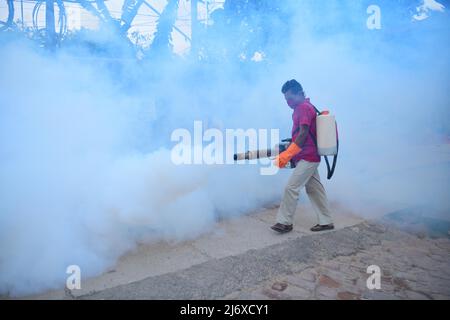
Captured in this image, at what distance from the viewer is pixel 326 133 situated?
3.68 metres

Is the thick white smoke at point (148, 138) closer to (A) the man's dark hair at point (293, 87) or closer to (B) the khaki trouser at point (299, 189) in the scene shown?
(B) the khaki trouser at point (299, 189)

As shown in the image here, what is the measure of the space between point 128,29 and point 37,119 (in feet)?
5.59

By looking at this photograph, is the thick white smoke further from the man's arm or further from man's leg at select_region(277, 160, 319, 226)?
the man's arm

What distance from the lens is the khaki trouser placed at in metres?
3.75

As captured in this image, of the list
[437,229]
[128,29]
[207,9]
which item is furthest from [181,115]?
[437,229]

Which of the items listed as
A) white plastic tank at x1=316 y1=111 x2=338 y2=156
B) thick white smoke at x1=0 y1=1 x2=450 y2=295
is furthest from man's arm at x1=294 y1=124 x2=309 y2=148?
thick white smoke at x1=0 y1=1 x2=450 y2=295

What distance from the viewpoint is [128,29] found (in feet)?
14.6

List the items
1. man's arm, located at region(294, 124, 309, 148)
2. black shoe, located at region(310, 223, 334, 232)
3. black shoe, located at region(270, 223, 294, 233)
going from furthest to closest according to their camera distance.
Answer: black shoe, located at region(310, 223, 334, 232)
black shoe, located at region(270, 223, 294, 233)
man's arm, located at region(294, 124, 309, 148)

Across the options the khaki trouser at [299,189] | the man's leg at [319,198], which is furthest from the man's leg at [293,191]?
the man's leg at [319,198]

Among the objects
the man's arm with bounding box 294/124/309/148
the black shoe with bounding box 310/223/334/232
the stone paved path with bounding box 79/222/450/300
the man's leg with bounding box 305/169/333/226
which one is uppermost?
the man's arm with bounding box 294/124/309/148

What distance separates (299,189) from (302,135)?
1.89ft

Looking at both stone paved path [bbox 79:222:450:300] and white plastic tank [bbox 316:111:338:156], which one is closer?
stone paved path [bbox 79:222:450:300]

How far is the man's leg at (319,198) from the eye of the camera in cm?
392

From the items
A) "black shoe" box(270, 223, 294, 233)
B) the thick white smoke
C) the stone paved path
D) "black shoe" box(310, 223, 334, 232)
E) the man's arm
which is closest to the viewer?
the stone paved path
